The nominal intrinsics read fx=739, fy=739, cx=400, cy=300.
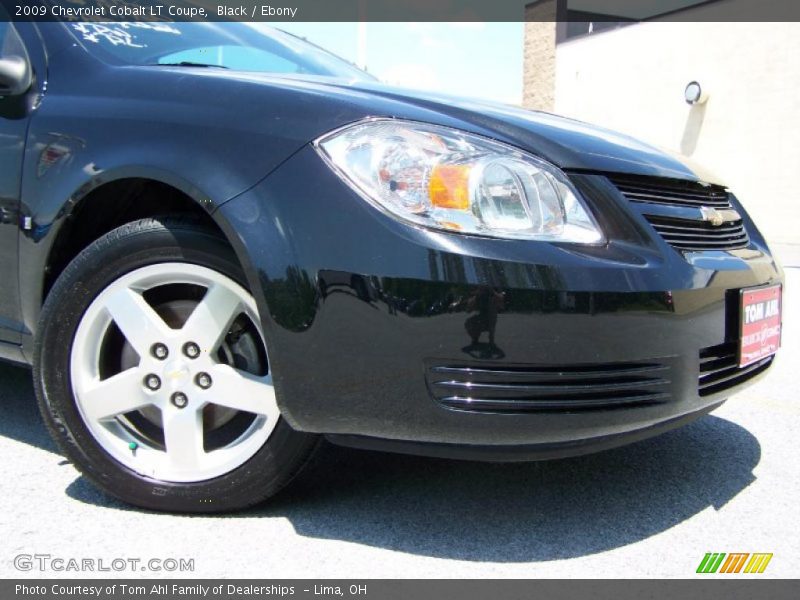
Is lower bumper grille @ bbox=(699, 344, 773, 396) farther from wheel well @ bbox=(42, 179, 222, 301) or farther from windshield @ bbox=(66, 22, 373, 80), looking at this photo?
windshield @ bbox=(66, 22, 373, 80)

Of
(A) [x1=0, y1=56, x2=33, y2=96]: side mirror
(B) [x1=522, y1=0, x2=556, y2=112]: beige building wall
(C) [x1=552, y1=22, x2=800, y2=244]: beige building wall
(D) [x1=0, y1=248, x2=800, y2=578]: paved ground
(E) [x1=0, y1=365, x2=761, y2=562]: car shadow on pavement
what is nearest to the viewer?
(D) [x1=0, y1=248, x2=800, y2=578]: paved ground

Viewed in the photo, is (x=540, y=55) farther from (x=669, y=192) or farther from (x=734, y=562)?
(x=734, y=562)

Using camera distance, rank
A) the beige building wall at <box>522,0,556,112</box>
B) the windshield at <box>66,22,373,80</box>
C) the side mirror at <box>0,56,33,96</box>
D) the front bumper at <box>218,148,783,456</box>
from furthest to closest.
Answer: the beige building wall at <box>522,0,556,112</box> → the windshield at <box>66,22,373,80</box> → the side mirror at <box>0,56,33,96</box> → the front bumper at <box>218,148,783,456</box>

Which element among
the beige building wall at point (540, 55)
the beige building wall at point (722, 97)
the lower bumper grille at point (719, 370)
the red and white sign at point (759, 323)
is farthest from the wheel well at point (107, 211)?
the beige building wall at point (540, 55)

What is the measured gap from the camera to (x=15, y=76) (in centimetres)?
218

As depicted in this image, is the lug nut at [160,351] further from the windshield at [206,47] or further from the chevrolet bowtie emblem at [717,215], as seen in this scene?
the chevrolet bowtie emblem at [717,215]

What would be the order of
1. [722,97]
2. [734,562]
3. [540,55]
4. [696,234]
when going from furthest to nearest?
1. [540,55]
2. [722,97]
3. [696,234]
4. [734,562]

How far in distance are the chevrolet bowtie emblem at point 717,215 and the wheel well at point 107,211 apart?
4.70 feet

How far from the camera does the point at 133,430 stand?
207cm

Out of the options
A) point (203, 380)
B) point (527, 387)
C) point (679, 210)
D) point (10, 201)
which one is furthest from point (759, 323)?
point (10, 201)

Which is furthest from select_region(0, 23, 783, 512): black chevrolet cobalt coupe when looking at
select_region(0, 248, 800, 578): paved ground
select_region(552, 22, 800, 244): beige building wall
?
select_region(552, 22, 800, 244): beige building wall

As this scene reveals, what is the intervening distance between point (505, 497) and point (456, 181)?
98cm

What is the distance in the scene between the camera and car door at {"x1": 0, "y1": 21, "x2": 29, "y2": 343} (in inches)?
86.0
